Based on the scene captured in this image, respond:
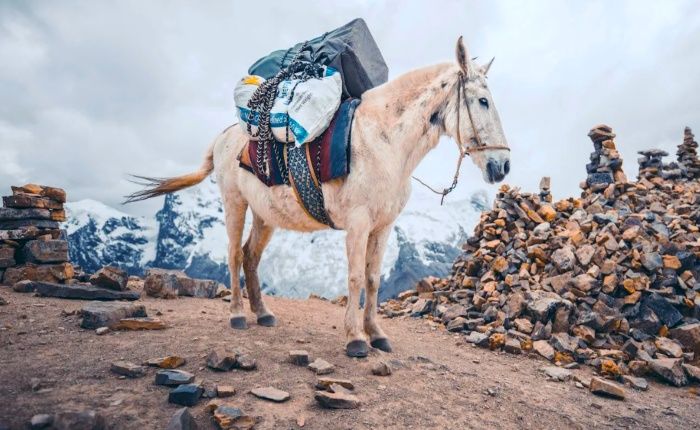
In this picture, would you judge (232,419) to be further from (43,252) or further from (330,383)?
(43,252)

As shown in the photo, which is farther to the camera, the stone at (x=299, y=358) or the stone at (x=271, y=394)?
the stone at (x=299, y=358)

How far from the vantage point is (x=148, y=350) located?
338 cm

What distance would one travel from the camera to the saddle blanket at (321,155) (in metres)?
3.63

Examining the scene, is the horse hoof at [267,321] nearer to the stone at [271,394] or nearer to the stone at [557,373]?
the stone at [271,394]

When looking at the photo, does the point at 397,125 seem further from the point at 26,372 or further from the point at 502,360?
the point at 26,372

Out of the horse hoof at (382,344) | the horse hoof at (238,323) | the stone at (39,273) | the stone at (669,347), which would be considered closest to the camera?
the horse hoof at (382,344)

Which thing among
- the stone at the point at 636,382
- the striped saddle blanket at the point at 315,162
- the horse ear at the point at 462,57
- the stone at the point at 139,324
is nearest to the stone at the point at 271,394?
the striped saddle blanket at the point at 315,162

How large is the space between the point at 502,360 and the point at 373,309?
188cm

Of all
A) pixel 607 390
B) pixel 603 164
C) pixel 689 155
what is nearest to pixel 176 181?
pixel 607 390

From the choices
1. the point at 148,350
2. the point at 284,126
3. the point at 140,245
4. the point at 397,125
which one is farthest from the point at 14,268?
the point at 140,245

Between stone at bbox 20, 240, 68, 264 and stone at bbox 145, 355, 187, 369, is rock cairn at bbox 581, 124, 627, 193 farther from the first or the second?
stone at bbox 20, 240, 68, 264

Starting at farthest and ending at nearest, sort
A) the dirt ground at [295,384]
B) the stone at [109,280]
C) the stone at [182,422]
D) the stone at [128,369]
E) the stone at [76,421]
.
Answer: the stone at [109,280], the stone at [128,369], the dirt ground at [295,384], the stone at [182,422], the stone at [76,421]

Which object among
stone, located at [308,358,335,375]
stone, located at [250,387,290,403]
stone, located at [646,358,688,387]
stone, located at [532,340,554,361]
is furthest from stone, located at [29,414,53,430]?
stone, located at [646,358,688,387]

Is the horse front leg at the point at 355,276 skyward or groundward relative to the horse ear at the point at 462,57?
groundward
